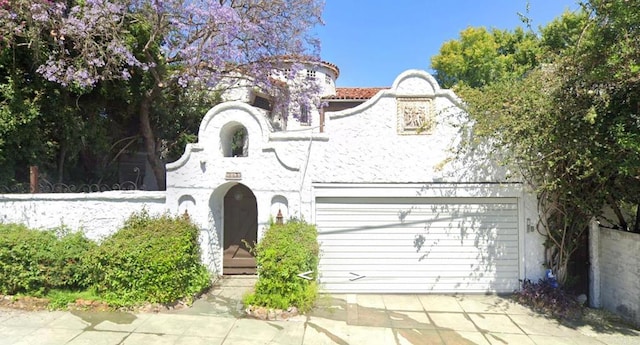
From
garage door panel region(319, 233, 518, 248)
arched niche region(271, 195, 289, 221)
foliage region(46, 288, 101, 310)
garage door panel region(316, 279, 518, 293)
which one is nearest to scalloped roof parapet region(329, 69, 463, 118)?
arched niche region(271, 195, 289, 221)

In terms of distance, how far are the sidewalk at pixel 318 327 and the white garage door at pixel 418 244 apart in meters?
0.79

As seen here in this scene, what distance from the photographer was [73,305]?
6.48 meters

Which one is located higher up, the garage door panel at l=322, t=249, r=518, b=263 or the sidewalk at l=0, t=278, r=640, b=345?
the garage door panel at l=322, t=249, r=518, b=263

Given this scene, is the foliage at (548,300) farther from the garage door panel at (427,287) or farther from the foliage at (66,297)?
the foliage at (66,297)

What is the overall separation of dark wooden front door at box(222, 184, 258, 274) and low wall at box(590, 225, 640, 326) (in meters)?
7.25

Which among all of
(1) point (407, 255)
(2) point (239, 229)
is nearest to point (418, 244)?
(1) point (407, 255)

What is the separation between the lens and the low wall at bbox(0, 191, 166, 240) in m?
7.65

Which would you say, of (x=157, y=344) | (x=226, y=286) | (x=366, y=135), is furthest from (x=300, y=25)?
(x=157, y=344)

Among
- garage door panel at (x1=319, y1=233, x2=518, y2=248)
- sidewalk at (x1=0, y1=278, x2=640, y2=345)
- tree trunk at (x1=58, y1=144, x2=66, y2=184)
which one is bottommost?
sidewalk at (x1=0, y1=278, x2=640, y2=345)

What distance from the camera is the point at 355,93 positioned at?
60.1 ft

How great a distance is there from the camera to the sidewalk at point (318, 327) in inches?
213

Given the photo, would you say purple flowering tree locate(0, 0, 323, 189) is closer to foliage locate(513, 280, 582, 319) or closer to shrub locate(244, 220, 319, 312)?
shrub locate(244, 220, 319, 312)

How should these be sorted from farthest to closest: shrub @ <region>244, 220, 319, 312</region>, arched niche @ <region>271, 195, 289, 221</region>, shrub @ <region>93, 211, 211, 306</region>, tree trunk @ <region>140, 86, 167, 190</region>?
1. tree trunk @ <region>140, 86, 167, 190</region>
2. arched niche @ <region>271, 195, 289, 221</region>
3. shrub @ <region>93, 211, 211, 306</region>
4. shrub @ <region>244, 220, 319, 312</region>

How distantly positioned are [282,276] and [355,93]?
13.8 m
